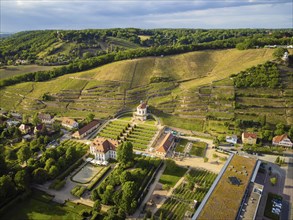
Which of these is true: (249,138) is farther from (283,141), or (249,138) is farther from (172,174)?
(172,174)

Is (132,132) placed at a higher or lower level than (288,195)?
higher

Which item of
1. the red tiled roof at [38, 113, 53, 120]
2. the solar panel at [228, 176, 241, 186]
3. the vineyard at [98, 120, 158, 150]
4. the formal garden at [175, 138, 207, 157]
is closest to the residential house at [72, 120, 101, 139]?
the vineyard at [98, 120, 158, 150]

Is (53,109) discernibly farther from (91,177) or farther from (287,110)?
(287,110)

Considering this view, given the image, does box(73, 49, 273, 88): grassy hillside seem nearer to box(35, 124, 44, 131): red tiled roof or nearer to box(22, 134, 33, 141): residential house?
box(35, 124, 44, 131): red tiled roof

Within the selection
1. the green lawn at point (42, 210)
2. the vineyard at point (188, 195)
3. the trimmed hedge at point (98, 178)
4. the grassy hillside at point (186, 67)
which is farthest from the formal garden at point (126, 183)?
the grassy hillside at point (186, 67)

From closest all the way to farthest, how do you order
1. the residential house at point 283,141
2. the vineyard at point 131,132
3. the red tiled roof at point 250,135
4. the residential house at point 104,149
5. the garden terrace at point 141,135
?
the residential house at point 104,149
the residential house at point 283,141
the red tiled roof at point 250,135
the garden terrace at point 141,135
the vineyard at point 131,132

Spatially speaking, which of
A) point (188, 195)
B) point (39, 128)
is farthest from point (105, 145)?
point (39, 128)

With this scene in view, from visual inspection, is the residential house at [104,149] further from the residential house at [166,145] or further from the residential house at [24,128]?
the residential house at [24,128]
